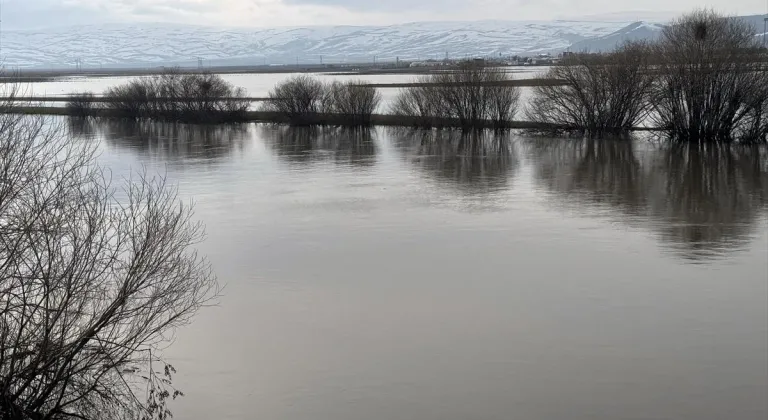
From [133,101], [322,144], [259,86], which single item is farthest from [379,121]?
[259,86]

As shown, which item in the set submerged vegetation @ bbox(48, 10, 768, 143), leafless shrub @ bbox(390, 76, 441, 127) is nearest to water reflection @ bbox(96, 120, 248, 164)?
submerged vegetation @ bbox(48, 10, 768, 143)

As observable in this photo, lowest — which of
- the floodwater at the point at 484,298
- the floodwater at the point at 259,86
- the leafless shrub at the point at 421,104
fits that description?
the floodwater at the point at 484,298

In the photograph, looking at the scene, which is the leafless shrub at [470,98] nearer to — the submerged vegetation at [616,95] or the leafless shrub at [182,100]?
the submerged vegetation at [616,95]

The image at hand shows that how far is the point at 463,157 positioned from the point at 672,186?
10504 millimetres

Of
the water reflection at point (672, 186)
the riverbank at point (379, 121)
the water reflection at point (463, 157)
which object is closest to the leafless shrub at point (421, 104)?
the riverbank at point (379, 121)

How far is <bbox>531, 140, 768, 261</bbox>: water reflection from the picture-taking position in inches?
818

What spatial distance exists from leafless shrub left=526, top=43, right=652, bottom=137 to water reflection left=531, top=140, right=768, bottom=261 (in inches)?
115

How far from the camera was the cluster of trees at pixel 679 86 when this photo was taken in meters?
37.4

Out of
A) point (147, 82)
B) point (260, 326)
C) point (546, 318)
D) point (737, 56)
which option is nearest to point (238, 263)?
point (260, 326)

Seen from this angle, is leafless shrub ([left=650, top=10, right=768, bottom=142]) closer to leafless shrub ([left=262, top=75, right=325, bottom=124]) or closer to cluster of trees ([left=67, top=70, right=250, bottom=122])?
leafless shrub ([left=262, top=75, right=325, bottom=124])

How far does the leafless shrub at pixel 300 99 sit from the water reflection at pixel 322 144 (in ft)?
4.80

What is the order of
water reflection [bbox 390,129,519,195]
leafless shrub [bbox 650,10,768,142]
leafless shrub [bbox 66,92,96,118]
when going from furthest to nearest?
leafless shrub [bbox 66,92,96,118] → leafless shrub [bbox 650,10,768,142] → water reflection [bbox 390,129,519,195]

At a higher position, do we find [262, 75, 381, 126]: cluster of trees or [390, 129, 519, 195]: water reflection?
[262, 75, 381, 126]: cluster of trees

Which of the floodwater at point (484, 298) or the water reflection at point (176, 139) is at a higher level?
the water reflection at point (176, 139)
